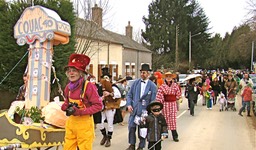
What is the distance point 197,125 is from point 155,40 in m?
43.8

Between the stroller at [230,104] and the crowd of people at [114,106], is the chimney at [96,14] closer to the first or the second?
the crowd of people at [114,106]

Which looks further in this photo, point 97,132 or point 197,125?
point 197,125

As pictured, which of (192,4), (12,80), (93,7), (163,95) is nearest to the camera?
(163,95)

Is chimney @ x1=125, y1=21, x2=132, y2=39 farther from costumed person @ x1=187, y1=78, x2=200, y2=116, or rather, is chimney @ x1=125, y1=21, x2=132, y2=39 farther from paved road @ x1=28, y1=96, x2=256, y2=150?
paved road @ x1=28, y1=96, x2=256, y2=150

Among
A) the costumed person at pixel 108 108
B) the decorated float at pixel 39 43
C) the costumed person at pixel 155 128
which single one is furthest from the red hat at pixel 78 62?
the costumed person at pixel 108 108

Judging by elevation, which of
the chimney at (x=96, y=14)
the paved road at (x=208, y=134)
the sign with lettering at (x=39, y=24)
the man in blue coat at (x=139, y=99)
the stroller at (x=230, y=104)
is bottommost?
the paved road at (x=208, y=134)

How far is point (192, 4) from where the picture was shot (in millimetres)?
58312

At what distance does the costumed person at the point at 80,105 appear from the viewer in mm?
4648

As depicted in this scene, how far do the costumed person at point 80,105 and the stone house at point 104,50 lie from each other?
37.9ft

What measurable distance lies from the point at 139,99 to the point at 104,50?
59.9ft

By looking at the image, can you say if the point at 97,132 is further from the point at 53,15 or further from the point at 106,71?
the point at 53,15

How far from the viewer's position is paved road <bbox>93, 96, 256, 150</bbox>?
8.05m

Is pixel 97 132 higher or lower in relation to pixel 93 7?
lower

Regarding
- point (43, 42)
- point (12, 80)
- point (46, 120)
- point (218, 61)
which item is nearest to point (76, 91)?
point (46, 120)
